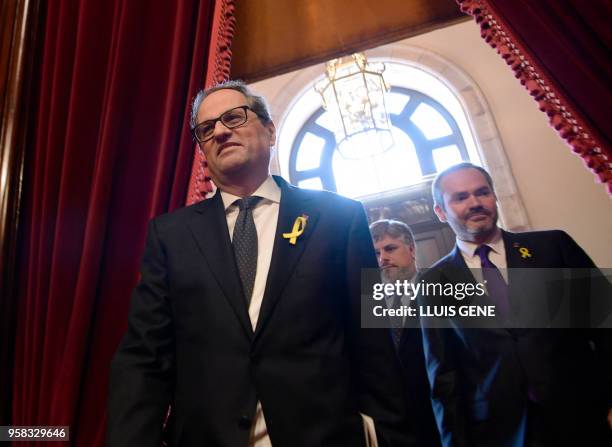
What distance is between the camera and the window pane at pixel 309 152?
5.05 m

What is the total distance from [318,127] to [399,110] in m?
1.05

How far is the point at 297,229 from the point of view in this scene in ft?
2.94

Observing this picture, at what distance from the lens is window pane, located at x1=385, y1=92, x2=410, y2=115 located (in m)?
4.94

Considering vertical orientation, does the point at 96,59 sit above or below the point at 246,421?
above

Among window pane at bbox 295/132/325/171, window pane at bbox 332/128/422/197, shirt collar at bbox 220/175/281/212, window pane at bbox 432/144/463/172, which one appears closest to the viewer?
shirt collar at bbox 220/175/281/212

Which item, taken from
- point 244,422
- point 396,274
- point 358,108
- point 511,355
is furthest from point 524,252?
point 358,108

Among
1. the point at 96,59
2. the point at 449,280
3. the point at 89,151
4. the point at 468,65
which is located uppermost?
the point at 468,65

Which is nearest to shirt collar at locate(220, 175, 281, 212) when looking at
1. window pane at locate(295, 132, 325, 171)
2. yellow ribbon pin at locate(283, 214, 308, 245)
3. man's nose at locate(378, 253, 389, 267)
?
yellow ribbon pin at locate(283, 214, 308, 245)

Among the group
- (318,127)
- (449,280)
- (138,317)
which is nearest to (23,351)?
(138,317)

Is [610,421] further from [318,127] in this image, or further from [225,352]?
[318,127]

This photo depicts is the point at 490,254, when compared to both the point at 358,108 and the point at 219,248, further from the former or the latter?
the point at 358,108

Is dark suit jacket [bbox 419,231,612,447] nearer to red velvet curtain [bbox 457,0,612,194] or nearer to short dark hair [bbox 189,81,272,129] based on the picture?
red velvet curtain [bbox 457,0,612,194]

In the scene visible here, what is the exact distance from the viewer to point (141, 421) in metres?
0.73

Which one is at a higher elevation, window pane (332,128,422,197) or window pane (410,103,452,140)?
window pane (410,103,452,140)
